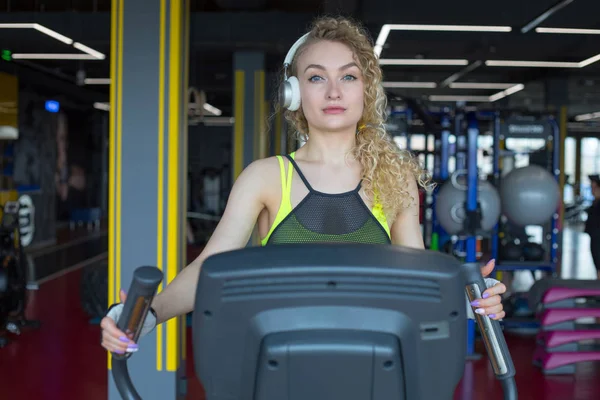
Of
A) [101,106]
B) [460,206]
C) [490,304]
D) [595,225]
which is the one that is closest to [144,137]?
[490,304]

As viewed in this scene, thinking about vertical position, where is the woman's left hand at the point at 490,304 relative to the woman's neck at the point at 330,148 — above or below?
below

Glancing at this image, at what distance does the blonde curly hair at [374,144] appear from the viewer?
1.34 m

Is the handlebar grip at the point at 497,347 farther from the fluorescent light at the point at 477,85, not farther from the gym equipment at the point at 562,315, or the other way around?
the fluorescent light at the point at 477,85

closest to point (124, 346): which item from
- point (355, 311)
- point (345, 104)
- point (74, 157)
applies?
point (355, 311)

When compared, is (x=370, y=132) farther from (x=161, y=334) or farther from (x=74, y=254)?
(x=74, y=254)

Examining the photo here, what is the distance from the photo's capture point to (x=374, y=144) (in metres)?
1.41

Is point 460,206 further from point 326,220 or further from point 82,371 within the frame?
point 326,220

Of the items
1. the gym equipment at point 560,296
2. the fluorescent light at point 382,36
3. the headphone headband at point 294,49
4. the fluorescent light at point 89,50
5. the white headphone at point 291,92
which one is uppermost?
the fluorescent light at point 382,36

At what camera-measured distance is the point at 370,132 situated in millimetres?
1456

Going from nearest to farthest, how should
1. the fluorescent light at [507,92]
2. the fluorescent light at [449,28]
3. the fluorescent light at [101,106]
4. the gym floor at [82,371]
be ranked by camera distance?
the gym floor at [82,371] → the fluorescent light at [449,28] → the fluorescent light at [507,92] → the fluorescent light at [101,106]

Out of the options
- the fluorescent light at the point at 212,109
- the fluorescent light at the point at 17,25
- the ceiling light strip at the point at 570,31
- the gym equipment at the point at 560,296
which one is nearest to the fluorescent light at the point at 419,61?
the ceiling light strip at the point at 570,31

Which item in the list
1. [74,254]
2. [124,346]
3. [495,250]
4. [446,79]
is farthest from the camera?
[446,79]

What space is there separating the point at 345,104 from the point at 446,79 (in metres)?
12.1

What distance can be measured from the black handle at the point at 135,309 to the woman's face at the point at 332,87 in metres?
0.56
